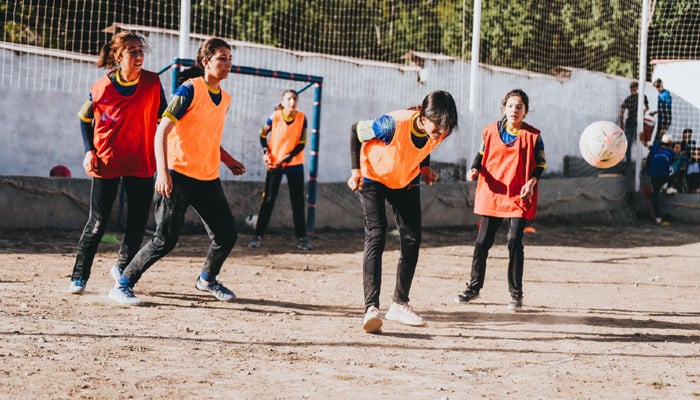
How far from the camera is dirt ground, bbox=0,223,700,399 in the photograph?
4430 millimetres

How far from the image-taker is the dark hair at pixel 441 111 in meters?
5.52

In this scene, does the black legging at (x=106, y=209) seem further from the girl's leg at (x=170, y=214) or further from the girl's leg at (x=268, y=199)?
the girl's leg at (x=268, y=199)

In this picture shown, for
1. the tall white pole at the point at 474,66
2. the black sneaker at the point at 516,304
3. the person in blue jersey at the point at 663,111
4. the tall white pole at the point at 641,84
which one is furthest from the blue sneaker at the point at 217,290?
the person in blue jersey at the point at 663,111

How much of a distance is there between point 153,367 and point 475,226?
10321 mm

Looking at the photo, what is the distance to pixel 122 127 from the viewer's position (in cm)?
652

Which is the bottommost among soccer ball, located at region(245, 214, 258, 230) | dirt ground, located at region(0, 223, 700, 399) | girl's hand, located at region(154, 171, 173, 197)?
dirt ground, located at region(0, 223, 700, 399)

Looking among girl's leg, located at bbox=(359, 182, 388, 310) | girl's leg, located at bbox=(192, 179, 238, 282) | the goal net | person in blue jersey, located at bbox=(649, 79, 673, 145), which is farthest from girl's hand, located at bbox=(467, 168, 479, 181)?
person in blue jersey, located at bbox=(649, 79, 673, 145)

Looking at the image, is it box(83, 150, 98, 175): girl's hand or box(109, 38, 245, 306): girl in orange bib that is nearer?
box(109, 38, 245, 306): girl in orange bib

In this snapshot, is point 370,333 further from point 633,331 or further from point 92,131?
point 92,131

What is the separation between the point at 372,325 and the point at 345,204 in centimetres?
735

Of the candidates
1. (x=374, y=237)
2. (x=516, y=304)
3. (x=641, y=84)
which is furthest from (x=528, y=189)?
(x=641, y=84)

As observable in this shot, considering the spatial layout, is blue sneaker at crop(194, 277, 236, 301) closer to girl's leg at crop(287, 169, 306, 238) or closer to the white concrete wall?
girl's leg at crop(287, 169, 306, 238)

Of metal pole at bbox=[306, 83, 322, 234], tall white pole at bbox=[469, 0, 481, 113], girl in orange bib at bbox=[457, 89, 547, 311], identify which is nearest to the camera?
girl in orange bib at bbox=[457, 89, 547, 311]

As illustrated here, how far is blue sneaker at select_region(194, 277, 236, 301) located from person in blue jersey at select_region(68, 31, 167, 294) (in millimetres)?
747
